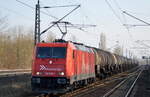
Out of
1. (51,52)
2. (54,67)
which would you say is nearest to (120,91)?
(54,67)

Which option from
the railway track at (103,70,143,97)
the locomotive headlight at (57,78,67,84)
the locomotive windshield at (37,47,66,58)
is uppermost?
the locomotive windshield at (37,47,66,58)

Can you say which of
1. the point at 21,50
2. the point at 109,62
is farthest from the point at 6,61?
the point at 109,62

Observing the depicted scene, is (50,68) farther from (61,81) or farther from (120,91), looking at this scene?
(120,91)

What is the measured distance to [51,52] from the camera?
66.7ft

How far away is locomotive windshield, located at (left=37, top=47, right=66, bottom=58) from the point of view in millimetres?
20222

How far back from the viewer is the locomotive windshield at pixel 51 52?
20.2 meters

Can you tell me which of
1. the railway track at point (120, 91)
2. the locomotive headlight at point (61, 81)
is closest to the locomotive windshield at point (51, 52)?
the locomotive headlight at point (61, 81)

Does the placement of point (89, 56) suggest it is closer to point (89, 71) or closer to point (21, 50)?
point (89, 71)

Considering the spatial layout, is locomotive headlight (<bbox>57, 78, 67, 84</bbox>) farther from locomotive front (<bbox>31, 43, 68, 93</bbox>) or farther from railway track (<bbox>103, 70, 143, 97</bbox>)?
railway track (<bbox>103, 70, 143, 97</bbox>)

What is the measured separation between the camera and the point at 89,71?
2822cm

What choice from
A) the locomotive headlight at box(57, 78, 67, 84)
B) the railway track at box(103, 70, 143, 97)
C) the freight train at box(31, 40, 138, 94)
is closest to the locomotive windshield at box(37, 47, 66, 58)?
the freight train at box(31, 40, 138, 94)

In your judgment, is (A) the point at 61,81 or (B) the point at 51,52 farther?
(B) the point at 51,52

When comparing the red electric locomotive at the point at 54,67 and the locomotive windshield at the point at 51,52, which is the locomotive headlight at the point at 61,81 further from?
the locomotive windshield at the point at 51,52

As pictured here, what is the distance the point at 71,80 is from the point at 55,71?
1.30 meters
